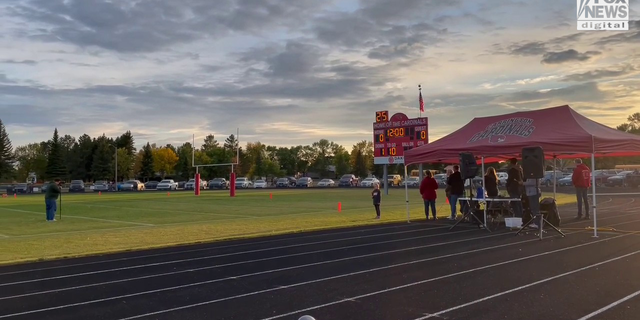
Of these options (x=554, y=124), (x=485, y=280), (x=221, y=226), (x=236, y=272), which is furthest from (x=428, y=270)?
(x=221, y=226)

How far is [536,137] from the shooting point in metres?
14.1

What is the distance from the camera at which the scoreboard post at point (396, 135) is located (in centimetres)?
3766

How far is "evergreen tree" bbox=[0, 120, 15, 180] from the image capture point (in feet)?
331

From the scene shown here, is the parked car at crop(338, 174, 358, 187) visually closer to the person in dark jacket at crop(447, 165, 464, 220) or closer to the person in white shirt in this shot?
the person in dark jacket at crop(447, 165, 464, 220)

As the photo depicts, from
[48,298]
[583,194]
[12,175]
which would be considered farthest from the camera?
[12,175]

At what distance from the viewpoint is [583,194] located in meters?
17.2

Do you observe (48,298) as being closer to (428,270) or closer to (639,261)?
(428,270)

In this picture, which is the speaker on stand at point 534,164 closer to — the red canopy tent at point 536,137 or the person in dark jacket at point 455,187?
the red canopy tent at point 536,137

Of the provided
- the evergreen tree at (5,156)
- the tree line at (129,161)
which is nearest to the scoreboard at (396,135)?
the tree line at (129,161)

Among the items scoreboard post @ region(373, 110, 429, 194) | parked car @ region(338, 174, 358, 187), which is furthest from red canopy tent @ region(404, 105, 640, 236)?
parked car @ region(338, 174, 358, 187)

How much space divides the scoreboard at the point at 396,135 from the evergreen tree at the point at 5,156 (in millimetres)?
87711

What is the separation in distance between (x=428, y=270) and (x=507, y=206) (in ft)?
26.5

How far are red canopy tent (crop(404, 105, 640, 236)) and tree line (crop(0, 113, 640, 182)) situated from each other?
79.9m

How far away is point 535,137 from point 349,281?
26.9 ft
